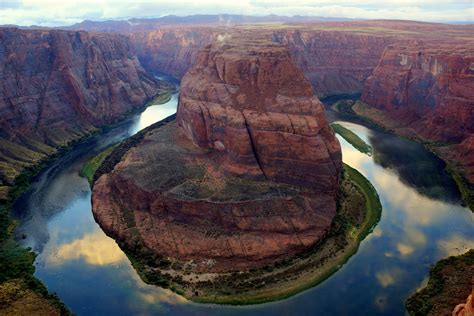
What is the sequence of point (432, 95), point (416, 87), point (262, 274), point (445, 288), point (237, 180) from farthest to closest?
1. point (416, 87)
2. point (432, 95)
3. point (237, 180)
4. point (262, 274)
5. point (445, 288)

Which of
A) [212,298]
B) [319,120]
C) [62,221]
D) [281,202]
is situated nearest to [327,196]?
[281,202]

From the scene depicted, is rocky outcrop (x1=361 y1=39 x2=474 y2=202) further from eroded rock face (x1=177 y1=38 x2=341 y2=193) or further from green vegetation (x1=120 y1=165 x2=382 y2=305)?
eroded rock face (x1=177 y1=38 x2=341 y2=193)

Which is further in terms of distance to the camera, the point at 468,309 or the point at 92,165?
the point at 92,165

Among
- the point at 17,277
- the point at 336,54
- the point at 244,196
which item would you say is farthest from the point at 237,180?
the point at 336,54

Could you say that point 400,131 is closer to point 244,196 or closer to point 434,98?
point 434,98

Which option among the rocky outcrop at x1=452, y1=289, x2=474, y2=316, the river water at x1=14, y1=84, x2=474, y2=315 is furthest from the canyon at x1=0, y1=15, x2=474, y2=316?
the rocky outcrop at x1=452, y1=289, x2=474, y2=316

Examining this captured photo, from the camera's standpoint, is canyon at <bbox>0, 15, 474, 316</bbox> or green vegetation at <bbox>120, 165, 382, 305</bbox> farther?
canyon at <bbox>0, 15, 474, 316</bbox>
